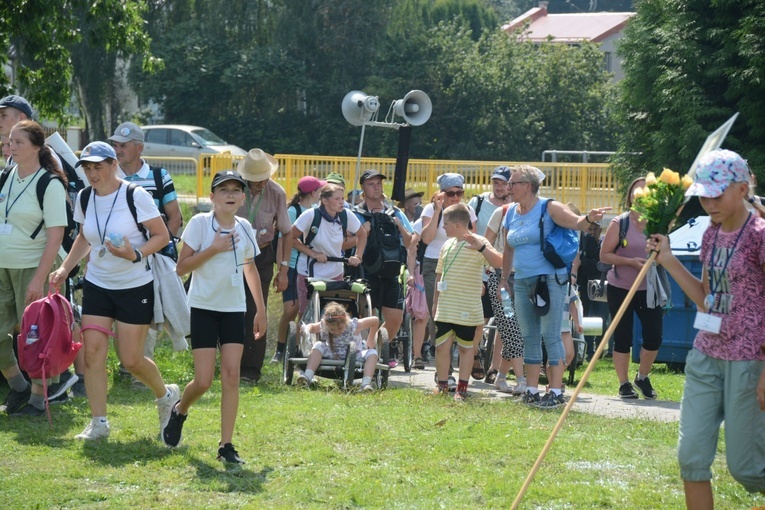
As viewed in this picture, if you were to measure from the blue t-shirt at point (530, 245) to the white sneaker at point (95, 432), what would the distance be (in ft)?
11.7

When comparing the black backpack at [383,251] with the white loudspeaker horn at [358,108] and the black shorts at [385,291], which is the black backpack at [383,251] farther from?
the white loudspeaker horn at [358,108]

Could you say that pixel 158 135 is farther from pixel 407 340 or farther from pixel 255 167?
pixel 255 167

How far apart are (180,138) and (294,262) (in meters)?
24.2

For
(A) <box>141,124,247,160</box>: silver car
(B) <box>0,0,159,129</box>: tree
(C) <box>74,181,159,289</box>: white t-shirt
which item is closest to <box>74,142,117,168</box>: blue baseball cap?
(C) <box>74,181,159,289</box>: white t-shirt

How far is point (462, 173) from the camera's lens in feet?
73.0

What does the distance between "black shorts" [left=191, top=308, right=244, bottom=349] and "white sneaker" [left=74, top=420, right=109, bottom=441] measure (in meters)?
1.01

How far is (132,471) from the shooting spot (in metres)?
6.42

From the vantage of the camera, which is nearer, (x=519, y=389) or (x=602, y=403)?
(x=602, y=403)

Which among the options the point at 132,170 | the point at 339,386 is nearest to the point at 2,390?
the point at 132,170

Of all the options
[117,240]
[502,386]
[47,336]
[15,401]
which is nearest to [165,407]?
[47,336]

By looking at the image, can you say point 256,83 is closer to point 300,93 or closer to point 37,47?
point 300,93

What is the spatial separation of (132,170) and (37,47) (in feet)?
23.0

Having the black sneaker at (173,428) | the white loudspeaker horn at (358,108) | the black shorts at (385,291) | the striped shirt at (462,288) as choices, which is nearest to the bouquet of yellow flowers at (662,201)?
the black sneaker at (173,428)

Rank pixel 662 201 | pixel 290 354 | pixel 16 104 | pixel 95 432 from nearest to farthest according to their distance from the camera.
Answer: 1. pixel 662 201
2. pixel 95 432
3. pixel 16 104
4. pixel 290 354
